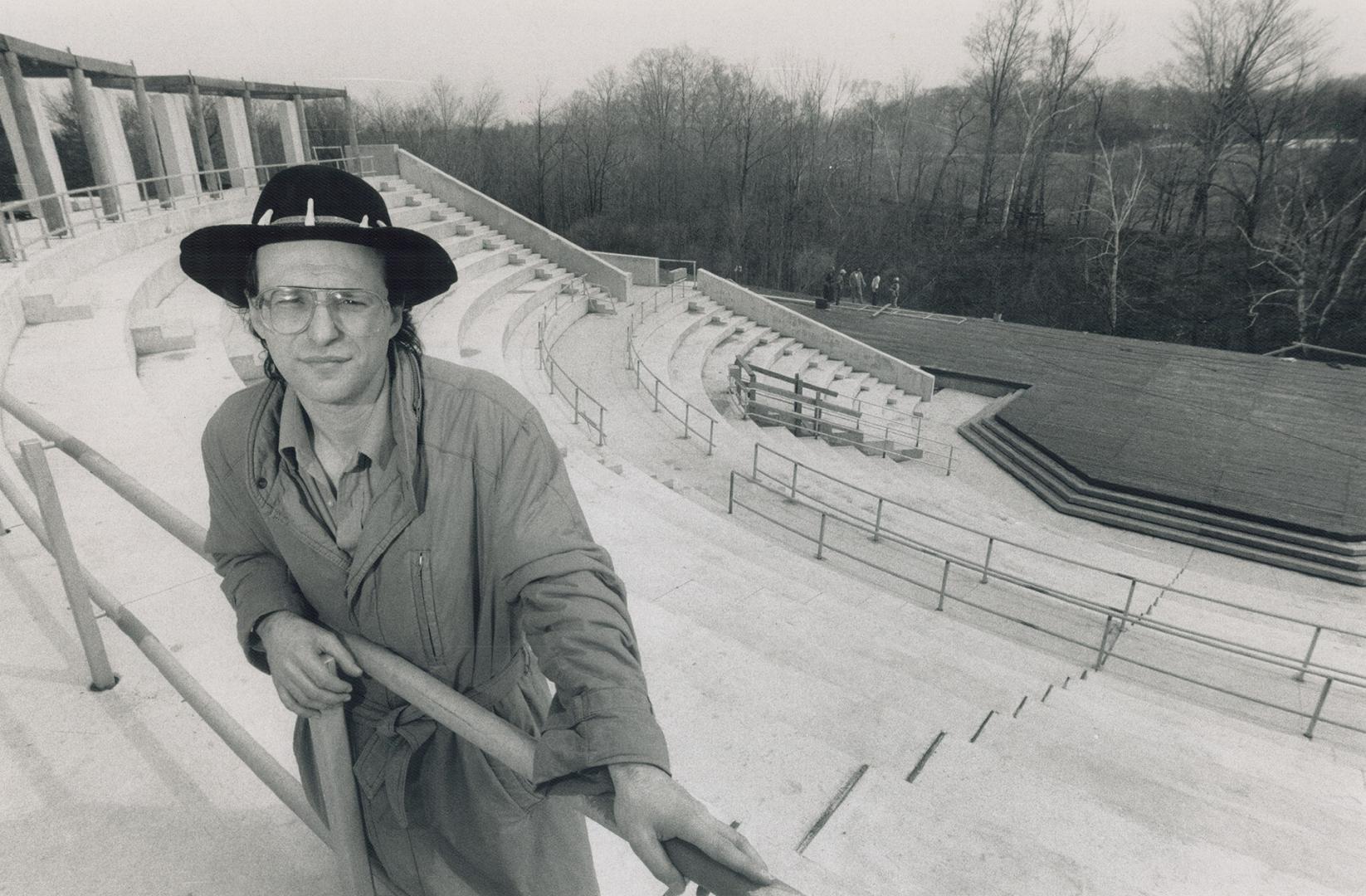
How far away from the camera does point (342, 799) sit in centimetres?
141

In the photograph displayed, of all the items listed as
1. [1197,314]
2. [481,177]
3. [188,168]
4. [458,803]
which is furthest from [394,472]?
[481,177]

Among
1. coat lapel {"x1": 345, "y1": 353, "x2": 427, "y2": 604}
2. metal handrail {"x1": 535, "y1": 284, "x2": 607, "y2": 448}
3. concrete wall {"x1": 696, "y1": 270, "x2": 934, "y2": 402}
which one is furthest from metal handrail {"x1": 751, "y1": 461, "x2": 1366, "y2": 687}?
concrete wall {"x1": 696, "y1": 270, "x2": 934, "y2": 402}

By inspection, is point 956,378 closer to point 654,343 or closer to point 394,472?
point 654,343

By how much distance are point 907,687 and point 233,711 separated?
13.6ft

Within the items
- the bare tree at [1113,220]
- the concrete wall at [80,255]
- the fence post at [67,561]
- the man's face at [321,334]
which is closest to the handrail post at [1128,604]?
the man's face at [321,334]

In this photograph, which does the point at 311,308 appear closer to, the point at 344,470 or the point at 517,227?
the point at 344,470

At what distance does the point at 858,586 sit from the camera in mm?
7578

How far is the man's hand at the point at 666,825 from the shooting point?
0.83 meters

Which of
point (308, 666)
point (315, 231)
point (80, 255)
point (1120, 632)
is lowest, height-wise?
point (1120, 632)

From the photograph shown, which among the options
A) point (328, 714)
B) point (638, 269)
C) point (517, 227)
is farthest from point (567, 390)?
point (328, 714)

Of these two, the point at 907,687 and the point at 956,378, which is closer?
the point at 907,687

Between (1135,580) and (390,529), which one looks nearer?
(390,529)

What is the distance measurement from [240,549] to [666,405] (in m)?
11.8

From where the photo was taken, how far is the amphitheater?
223 centimetres
